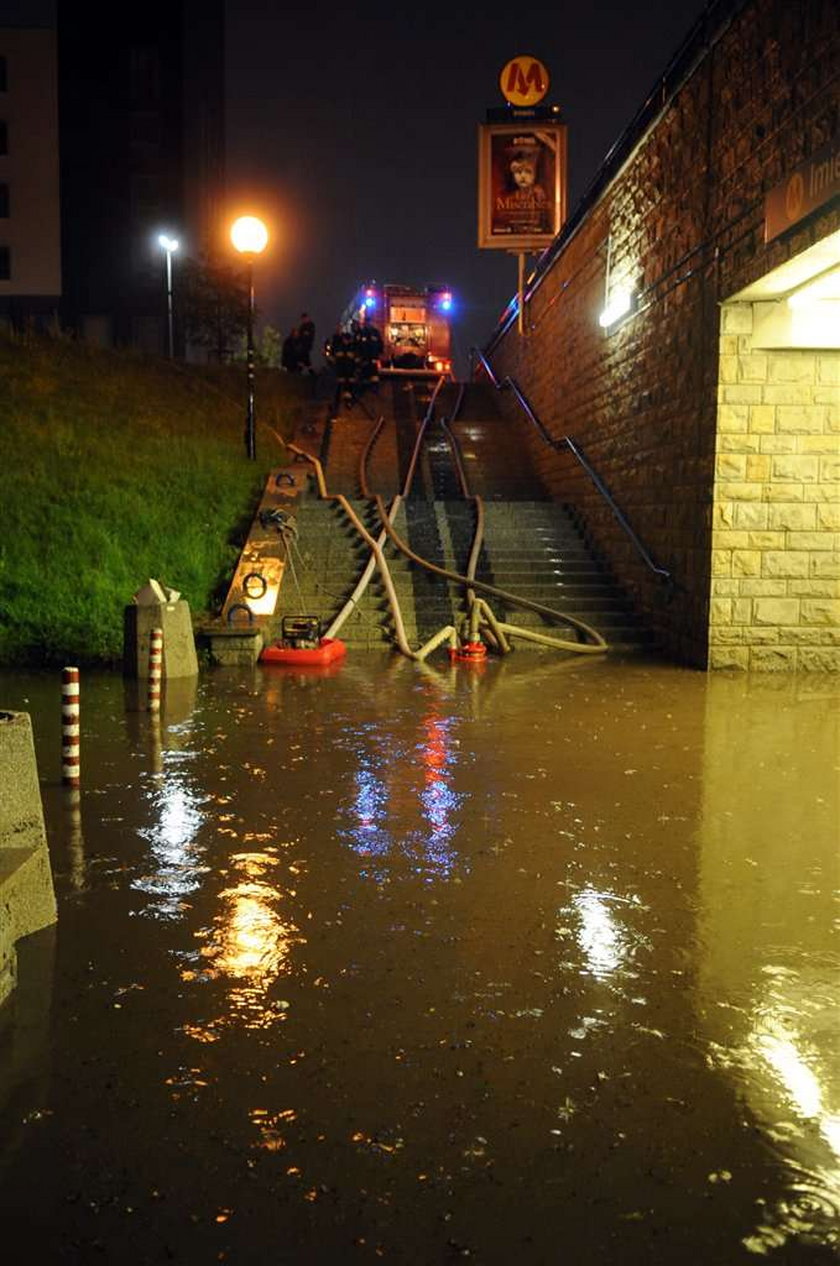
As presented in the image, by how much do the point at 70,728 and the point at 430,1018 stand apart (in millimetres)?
4376

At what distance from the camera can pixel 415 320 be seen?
127ft

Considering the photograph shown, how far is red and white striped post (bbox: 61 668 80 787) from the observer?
7676 millimetres

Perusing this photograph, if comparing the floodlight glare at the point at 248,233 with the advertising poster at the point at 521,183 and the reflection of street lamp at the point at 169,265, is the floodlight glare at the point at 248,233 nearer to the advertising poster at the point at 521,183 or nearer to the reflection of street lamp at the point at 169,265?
the advertising poster at the point at 521,183

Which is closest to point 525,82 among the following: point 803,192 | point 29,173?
point 803,192

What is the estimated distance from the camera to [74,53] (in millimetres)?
53031

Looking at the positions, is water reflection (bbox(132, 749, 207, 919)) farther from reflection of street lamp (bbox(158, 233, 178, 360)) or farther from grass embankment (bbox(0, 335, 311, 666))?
reflection of street lamp (bbox(158, 233, 178, 360))

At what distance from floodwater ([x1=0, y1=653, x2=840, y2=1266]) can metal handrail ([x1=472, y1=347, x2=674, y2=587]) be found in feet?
24.0

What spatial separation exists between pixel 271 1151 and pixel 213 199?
216 feet

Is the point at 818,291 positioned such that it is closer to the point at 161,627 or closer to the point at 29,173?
the point at 161,627

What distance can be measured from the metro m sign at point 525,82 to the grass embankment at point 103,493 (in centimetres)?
884

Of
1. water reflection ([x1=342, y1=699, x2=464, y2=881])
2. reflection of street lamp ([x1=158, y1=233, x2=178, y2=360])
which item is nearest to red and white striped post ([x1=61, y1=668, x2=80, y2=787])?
water reflection ([x1=342, y1=699, x2=464, y2=881])

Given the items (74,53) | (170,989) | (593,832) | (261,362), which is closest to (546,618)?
(593,832)

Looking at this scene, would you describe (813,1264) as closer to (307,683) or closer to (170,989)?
(170,989)

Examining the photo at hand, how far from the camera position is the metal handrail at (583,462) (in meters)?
15.8
